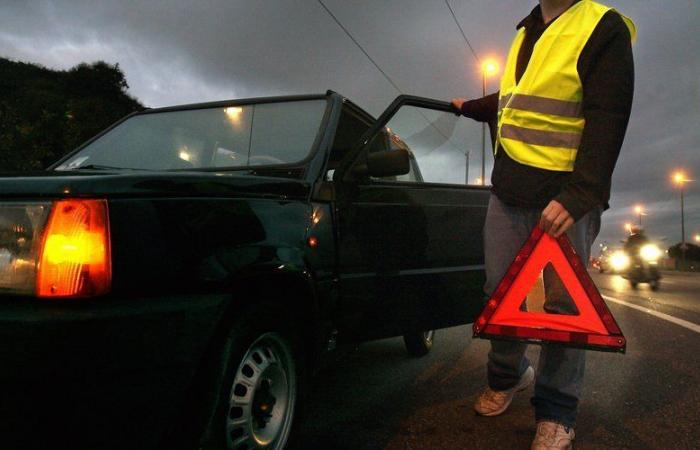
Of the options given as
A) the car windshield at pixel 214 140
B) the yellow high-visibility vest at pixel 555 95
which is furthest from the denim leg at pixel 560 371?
the car windshield at pixel 214 140

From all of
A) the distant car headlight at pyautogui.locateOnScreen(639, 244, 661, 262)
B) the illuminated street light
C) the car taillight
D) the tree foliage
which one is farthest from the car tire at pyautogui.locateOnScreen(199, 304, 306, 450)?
the illuminated street light

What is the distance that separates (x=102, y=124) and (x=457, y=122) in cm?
2901

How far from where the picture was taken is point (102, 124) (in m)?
29.0

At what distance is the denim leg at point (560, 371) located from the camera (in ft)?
8.36

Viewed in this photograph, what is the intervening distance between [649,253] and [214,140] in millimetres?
15713

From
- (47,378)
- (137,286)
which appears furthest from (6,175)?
(47,378)

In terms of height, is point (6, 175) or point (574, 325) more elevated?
point (6, 175)

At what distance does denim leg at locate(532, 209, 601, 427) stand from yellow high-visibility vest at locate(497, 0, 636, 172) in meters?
0.35

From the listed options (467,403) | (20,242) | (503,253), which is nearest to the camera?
(20,242)

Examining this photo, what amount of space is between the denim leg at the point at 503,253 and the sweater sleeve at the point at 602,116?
1.24 feet

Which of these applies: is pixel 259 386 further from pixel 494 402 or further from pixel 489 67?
pixel 489 67

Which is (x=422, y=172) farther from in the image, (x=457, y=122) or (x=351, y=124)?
(x=351, y=124)

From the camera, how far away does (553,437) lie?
8.21 ft

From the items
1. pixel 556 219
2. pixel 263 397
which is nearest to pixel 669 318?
pixel 556 219
